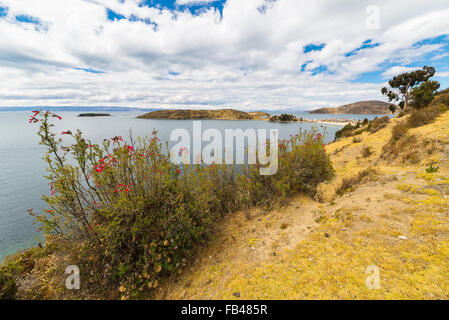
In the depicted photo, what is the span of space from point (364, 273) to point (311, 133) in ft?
23.1

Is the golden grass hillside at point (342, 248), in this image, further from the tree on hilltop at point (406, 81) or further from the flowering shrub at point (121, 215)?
the tree on hilltop at point (406, 81)

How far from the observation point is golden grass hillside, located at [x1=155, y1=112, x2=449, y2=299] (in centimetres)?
284

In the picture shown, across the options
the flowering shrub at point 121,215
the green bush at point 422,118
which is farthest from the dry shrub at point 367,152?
the flowering shrub at point 121,215

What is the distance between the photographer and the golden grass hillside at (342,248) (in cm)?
284

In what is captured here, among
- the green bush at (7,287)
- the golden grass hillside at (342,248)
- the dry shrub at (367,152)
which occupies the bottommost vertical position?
the green bush at (7,287)

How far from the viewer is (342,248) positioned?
3689 mm

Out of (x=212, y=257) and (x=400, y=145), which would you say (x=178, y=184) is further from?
(x=400, y=145)

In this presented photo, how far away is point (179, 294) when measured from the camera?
361 cm

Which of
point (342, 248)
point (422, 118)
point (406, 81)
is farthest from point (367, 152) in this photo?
point (406, 81)

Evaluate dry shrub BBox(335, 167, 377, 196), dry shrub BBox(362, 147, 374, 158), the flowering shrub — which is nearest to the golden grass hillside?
dry shrub BBox(335, 167, 377, 196)

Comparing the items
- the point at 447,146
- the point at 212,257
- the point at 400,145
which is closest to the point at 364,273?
the point at 212,257

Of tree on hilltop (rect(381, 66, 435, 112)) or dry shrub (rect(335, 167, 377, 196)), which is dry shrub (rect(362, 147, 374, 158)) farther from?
tree on hilltop (rect(381, 66, 435, 112))

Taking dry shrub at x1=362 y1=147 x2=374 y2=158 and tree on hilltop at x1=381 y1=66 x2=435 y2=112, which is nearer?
dry shrub at x1=362 y1=147 x2=374 y2=158

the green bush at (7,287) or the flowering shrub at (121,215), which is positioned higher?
the flowering shrub at (121,215)
